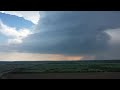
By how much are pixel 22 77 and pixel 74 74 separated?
556 mm

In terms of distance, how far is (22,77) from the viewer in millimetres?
2449

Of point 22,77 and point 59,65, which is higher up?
point 59,65

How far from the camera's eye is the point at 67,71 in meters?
2.71

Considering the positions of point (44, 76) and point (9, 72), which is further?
point (9, 72)
